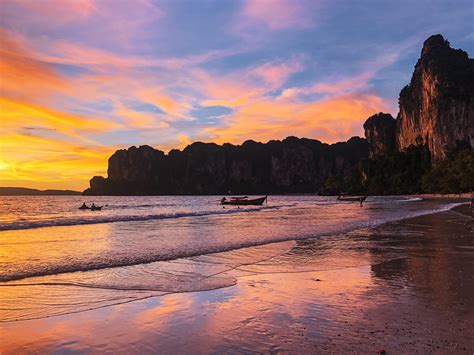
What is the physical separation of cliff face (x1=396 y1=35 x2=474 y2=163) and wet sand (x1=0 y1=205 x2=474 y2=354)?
450ft

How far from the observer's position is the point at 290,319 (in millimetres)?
6012

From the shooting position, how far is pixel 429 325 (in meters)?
5.47

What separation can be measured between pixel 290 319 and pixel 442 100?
153102 mm

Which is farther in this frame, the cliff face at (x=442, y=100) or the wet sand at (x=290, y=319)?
the cliff face at (x=442, y=100)

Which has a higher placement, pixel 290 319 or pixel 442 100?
pixel 442 100

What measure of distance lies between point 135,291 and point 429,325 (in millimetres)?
5327

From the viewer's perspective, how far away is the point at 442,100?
459 ft

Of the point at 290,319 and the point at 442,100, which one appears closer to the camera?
the point at 290,319

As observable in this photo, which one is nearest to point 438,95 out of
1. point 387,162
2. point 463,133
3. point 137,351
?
point 463,133

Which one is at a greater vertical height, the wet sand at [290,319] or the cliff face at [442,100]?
the cliff face at [442,100]

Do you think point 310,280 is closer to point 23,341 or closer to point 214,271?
point 214,271

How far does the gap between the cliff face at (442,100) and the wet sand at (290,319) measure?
137043 millimetres

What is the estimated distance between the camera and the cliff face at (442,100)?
134 m

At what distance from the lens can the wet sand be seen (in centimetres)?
497
